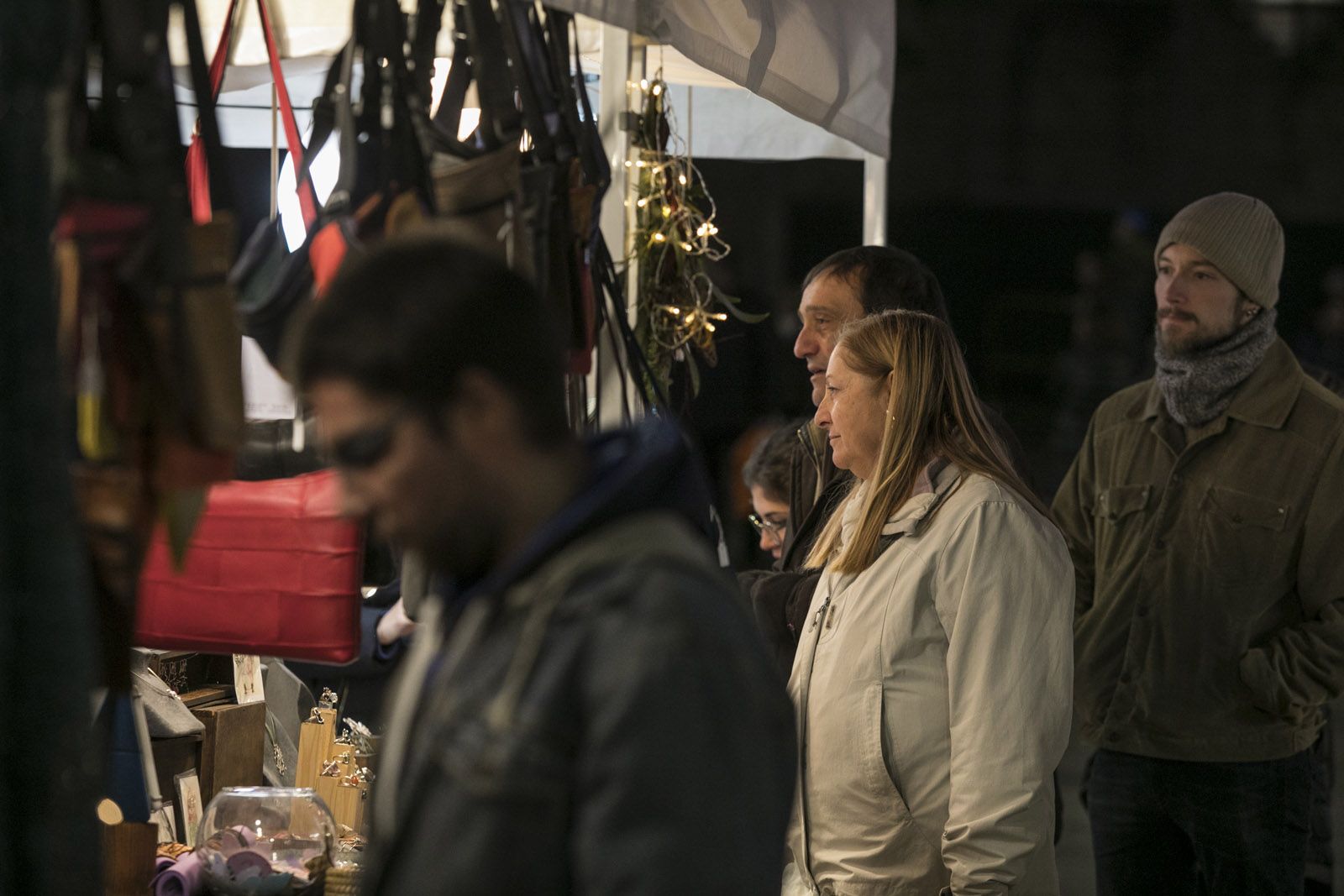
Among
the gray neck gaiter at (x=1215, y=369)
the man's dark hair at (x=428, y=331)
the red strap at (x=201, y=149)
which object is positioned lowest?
the gray neck gaiter at (x=1215, y=369)

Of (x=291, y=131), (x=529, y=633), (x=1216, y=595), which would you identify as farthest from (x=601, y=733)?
(x=1216, y=595)

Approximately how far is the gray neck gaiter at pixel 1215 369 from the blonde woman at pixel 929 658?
1.08 m

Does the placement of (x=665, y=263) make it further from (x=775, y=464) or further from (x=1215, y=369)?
(x=1215, y=369)

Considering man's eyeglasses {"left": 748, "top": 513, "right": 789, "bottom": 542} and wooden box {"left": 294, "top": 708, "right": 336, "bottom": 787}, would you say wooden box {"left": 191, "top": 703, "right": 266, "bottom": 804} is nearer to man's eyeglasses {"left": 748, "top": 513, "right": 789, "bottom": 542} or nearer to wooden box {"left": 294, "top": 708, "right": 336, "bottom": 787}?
wooden box {"left": 294, "top": 708, "right": 336, "bottom": 787}

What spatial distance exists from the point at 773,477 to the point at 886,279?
0.78m

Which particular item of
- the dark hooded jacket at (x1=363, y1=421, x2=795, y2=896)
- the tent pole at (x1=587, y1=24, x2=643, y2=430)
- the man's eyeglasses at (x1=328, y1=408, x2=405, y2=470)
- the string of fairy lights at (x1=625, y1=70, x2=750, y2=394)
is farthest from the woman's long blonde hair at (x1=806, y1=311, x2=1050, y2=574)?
the man's eyeglasses at (x1=328, y1=408, x2=405, y2=470)

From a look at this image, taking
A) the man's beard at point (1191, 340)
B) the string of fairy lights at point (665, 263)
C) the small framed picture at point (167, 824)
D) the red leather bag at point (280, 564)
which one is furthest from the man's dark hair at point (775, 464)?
the red leather bag at point (280, 564)

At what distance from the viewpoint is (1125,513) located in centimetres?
374

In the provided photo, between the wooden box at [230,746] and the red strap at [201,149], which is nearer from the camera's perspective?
the red strap at [201,149]

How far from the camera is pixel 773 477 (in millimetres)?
3861

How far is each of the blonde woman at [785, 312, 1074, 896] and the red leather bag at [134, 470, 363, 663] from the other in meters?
0.97

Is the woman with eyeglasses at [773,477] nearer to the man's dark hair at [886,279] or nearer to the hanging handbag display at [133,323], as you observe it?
the man's dark hair at [886,279]

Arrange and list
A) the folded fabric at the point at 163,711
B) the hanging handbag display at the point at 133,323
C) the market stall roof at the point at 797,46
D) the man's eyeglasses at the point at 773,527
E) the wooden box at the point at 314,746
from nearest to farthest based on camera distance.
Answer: the hanging handbag display at the point at 133,323, the market stall roof at the point at 797,46, the folded fabric at the point at 163,711, the wooden box at the point at 314,746, the man's eyeglasses at the point at 773,527

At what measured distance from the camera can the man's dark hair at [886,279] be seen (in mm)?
3209
